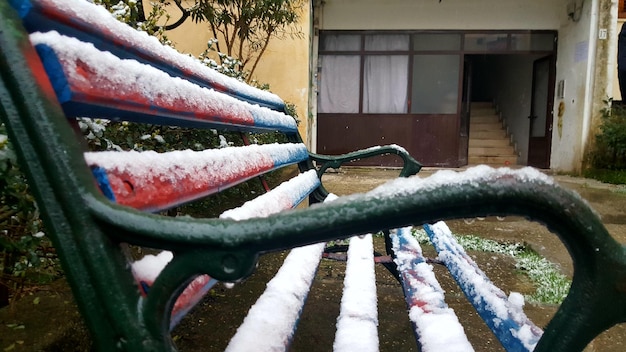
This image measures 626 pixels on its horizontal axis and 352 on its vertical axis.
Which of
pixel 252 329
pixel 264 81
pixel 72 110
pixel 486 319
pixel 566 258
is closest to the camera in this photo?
pixel 72 110

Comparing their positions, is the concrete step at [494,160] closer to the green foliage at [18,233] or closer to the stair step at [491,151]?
the stair step at [491,151]

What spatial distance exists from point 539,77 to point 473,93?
212 inches

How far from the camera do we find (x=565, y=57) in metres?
8.58

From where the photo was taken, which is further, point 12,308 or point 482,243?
point 482,243

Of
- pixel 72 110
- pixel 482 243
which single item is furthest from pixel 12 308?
pixel 482 243

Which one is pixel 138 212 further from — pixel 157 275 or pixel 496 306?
pixel 496 306

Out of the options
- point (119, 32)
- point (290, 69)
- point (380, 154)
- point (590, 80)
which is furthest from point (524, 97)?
point (119, 32)

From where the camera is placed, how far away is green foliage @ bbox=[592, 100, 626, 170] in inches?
294

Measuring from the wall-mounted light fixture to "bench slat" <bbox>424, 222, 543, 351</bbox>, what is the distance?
8.29 m

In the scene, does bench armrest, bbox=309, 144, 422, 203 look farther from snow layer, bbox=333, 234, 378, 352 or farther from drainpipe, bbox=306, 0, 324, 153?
drainpipe, bbox=306, 0, 324, 153

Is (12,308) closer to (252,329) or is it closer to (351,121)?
(252,329)

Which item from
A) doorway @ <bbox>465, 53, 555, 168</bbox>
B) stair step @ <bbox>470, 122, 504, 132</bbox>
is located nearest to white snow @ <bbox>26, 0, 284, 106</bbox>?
doorway @ <bbox>465, 53, 555, 168</bbox>

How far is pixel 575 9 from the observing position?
322 inches

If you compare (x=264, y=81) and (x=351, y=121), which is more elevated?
(x=264, y=81)
